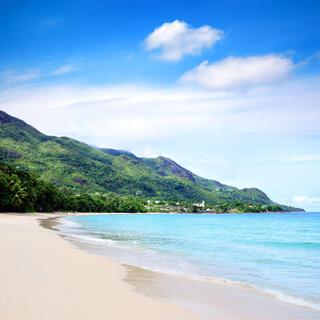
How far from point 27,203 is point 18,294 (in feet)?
286

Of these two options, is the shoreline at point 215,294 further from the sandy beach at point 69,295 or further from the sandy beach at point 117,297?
the sandy beach at point 69,295

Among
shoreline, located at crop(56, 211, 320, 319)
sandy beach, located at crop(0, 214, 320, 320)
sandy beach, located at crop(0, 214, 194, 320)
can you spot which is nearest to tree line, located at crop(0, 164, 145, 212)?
sandy beach, located at crop(0, 214, 194, 320)

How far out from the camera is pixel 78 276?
14.1 meters

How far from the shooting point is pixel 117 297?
11062 mm

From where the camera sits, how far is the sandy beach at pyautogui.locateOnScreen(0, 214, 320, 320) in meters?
9.19

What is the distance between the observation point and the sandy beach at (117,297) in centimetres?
919

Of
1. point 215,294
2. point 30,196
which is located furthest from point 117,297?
point 30,196

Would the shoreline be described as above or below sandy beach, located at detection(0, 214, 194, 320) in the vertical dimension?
below

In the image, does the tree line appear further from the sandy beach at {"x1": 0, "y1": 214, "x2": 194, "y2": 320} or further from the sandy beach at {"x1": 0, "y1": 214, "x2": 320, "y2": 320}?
the sandy beach at {"x1": 0, "y1": 214, "x2": 320, "y2": 320}

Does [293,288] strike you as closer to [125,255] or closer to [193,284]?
[193,284]

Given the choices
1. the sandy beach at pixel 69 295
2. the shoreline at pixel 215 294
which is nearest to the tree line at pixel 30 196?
the sandy beach at pixel 69 295

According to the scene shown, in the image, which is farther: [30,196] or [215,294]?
[30,196]

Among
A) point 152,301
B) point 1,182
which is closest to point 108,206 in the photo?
point 1,182

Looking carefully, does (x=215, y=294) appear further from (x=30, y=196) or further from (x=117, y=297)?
(x=30, y=196)
